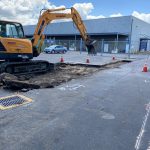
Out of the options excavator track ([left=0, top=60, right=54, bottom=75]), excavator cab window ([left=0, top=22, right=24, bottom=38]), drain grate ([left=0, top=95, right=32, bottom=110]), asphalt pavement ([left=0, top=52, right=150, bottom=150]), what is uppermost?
excavator cab window ([left=0, top=22, right=24, bottom=38])

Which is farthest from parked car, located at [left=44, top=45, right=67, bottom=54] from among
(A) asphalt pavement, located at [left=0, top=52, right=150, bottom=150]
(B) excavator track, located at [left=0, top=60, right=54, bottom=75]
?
(A) asphalt pavement, located at [left=0, top=52, right=150, bottom=150]

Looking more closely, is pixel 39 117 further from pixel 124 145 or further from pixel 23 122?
pixel 124 145

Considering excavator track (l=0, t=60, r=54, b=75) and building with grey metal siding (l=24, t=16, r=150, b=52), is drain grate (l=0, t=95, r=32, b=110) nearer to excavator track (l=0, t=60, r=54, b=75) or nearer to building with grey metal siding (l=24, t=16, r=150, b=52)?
excavator track (l=0, t=60, r=54, b=75)

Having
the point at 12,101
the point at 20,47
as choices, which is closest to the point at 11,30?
the point at 20,47

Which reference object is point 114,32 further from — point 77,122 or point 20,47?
point 77,122

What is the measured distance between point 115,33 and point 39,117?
4139cm

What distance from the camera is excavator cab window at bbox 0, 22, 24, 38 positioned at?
11578 millimetres

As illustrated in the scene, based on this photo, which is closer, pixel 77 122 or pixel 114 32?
pixel 77 122

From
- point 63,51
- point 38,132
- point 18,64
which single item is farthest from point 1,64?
point 63,51

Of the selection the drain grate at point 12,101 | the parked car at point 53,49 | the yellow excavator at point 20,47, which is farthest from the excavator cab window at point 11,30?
the parked car at point 53,49

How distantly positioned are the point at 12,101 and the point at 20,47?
5313mm

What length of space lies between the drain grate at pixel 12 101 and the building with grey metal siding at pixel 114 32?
34.6 m

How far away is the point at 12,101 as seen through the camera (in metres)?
7.50

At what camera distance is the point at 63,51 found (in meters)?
39.3
